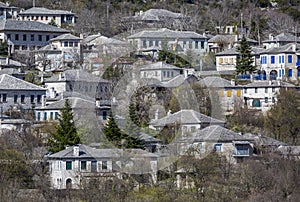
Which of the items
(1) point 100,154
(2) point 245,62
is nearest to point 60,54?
(2) point 245,62

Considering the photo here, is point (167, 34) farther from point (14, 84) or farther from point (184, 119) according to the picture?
point (184, 119)

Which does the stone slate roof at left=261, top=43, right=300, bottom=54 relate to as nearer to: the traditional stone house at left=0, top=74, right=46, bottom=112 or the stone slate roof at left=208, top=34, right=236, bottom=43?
the stone slate roof at left=208, top=34, right=236, bottom=43

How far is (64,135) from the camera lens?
140 ft

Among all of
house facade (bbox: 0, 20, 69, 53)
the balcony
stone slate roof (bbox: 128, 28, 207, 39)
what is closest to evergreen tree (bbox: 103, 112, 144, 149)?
the balcony

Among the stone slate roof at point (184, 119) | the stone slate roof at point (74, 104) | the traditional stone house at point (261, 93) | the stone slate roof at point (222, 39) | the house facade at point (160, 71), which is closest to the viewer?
the stone slate roof at point (184, 119)

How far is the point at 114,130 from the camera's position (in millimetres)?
42531

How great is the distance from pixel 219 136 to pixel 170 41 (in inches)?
591

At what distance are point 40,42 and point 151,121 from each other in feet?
50.3

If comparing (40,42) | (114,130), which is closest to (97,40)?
(40,42)

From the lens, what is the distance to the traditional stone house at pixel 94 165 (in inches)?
1558

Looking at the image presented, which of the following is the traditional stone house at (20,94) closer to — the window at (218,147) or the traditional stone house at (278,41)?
the window at (218,147)

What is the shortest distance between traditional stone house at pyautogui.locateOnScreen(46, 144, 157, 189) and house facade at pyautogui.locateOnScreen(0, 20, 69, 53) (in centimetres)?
1839

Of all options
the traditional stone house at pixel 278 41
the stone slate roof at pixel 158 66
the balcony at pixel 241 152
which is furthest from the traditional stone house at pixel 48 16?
the balcony at pixel 241 152

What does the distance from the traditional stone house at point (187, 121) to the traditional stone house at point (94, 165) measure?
183 inches
